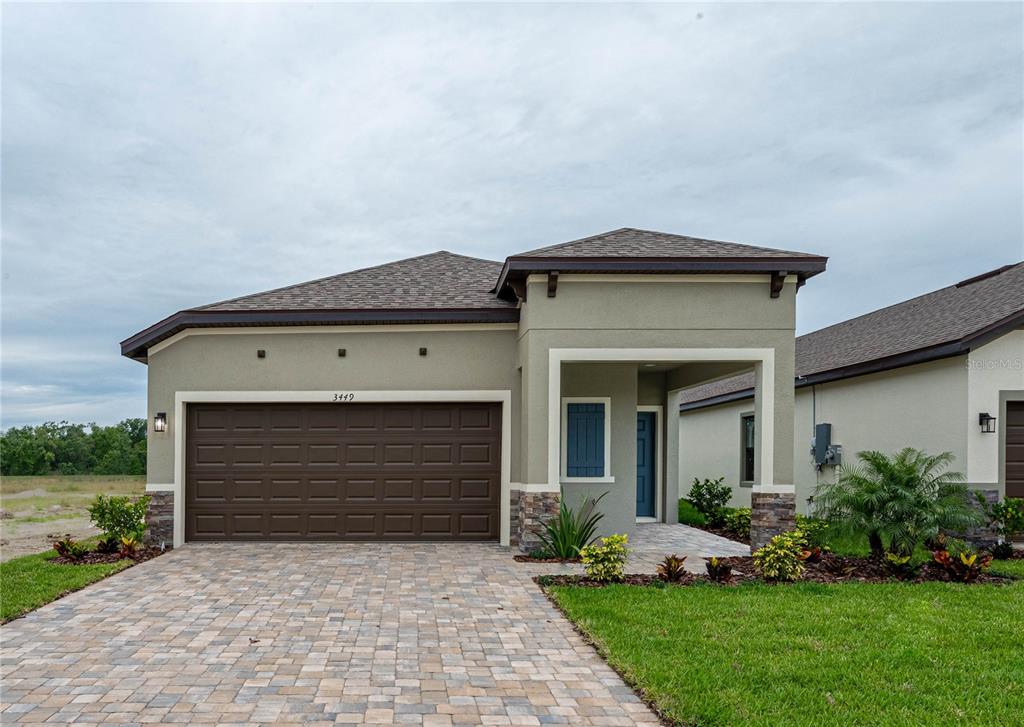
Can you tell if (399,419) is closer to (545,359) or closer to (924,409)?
(545,359)

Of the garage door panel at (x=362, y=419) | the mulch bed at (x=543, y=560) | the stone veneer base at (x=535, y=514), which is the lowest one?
the mulch bed at (x=543, y=560)

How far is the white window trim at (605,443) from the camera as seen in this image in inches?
460

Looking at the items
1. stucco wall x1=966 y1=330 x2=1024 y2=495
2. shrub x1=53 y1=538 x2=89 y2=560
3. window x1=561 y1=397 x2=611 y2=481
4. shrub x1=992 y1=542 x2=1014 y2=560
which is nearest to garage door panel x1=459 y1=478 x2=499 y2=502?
window x1=561 y1=397 x2=611 y2=481

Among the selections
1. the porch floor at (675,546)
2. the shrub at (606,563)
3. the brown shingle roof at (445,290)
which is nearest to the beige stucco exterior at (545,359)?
the brown shingle roof at (445,290)

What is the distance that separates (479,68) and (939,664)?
11316 mm

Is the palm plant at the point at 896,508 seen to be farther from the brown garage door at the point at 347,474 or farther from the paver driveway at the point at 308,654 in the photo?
the brown garage door at the point at 347,474

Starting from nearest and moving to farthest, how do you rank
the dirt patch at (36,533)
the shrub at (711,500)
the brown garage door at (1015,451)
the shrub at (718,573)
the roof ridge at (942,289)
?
the shrub at (718,573) < the brown garage door at (1015,451) < the dirt patch at (36,533) < the roof ridge at (942,289) < the shrub at (711,500)

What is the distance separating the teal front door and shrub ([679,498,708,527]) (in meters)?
0.78

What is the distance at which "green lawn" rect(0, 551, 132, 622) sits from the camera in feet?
23.6

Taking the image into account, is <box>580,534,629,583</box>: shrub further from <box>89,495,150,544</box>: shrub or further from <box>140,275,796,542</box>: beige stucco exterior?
<box>89,495,150,544</box>: shrub

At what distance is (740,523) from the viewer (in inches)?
518

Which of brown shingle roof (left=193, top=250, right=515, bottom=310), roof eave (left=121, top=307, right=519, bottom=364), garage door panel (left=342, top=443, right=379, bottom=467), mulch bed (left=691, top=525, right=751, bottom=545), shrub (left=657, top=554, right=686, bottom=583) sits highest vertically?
brown shingle roof (left=193, top=250, right=515, bottom=310)

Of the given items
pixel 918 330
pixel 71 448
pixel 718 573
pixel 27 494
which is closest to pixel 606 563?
pixel 718 573

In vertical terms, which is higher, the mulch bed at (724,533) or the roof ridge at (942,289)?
the roof ridge at (942,289)
